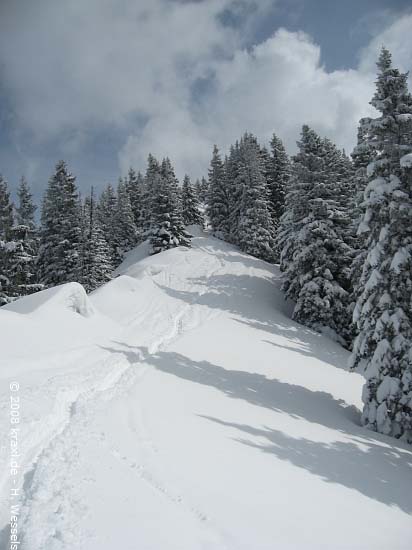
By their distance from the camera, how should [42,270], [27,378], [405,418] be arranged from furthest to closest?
[42,270]
[405,418]
[27,378]

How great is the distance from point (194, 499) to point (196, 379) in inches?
285

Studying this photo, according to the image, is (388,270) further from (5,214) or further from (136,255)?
(136,255)

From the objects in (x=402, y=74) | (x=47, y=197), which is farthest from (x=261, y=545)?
(x=47, y=197)

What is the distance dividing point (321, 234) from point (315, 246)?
1.11 meters

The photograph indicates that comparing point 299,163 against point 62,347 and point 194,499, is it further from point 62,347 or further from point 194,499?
point 194,499

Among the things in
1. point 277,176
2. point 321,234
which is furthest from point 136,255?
point 321,234

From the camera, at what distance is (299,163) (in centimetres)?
2834

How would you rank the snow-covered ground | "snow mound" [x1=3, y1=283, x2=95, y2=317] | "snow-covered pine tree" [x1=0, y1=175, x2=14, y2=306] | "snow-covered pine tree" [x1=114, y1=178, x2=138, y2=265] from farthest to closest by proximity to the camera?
1. "snow-covered pine tree" [x1=114, y1=178, x2=138, y2=265]
2. "snow-covered pine tree" [x1=0, y1=175, x2=14, y2=306]
3. "snow mound" [x1=3, y1=283, x2=95, y2=317]
4. the snow-covered ground

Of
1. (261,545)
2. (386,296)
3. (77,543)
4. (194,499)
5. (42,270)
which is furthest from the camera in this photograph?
(42,270)

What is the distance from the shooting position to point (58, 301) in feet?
54.9

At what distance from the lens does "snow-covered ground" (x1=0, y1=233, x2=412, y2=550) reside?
206 inches

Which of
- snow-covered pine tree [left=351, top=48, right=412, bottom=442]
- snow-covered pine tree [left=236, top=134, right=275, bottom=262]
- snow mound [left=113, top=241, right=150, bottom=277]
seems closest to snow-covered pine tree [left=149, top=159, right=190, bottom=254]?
snow mound [left=113, top=241, right=150, bottom=277]

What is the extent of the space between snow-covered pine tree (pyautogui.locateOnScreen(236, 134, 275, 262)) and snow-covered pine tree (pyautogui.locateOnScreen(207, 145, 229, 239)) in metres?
10.0

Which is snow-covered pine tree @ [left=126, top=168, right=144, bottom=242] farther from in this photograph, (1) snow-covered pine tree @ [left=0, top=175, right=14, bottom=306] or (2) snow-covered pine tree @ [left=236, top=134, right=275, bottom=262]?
(1) snow-covered pine tree @ [left=0, top=175, right=14, bottom=306]
